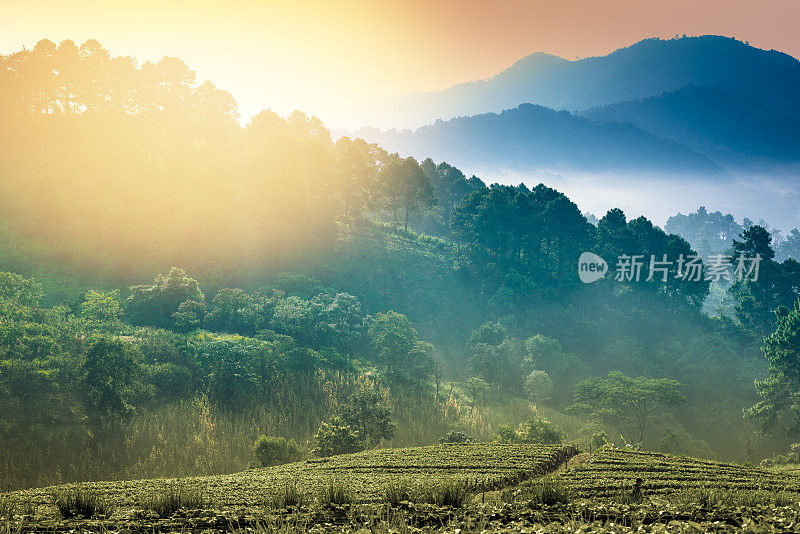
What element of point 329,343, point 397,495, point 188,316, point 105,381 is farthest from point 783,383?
point 105,381

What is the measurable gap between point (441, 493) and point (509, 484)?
3315mm

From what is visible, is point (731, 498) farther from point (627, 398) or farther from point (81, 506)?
point (627, 398)

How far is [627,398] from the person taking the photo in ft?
96.9

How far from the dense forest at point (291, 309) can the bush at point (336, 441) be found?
75mm

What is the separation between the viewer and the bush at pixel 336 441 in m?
17.2

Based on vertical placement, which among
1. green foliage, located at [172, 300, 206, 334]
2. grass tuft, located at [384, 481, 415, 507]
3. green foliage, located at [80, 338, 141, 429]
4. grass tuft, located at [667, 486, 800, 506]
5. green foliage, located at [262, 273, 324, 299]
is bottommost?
green foliage, located at [80, 338, 141, 429]

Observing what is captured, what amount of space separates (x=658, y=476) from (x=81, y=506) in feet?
35.0

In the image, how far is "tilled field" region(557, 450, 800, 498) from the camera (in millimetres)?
9430

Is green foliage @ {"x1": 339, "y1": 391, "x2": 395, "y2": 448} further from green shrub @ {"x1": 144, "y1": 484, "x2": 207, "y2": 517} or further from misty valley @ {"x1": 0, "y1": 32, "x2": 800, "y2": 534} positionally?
green shrub @ {"x1": 144, "y1": 484, "x2": 207, "y2": 517}

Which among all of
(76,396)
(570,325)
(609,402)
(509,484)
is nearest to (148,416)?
(76,396)

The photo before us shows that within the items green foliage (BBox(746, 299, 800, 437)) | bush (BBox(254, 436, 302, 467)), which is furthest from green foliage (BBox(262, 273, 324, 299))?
green foliage (BBox(746, 299, 800, 437))

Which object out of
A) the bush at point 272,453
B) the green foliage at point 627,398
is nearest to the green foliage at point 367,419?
the bush at point 272,453

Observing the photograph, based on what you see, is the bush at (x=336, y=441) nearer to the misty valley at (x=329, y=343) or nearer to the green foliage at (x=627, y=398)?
the misty valley at (x=329, y=343)

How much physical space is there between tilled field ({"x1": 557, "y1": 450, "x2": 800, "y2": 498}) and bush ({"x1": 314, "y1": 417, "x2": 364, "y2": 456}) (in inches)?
320
